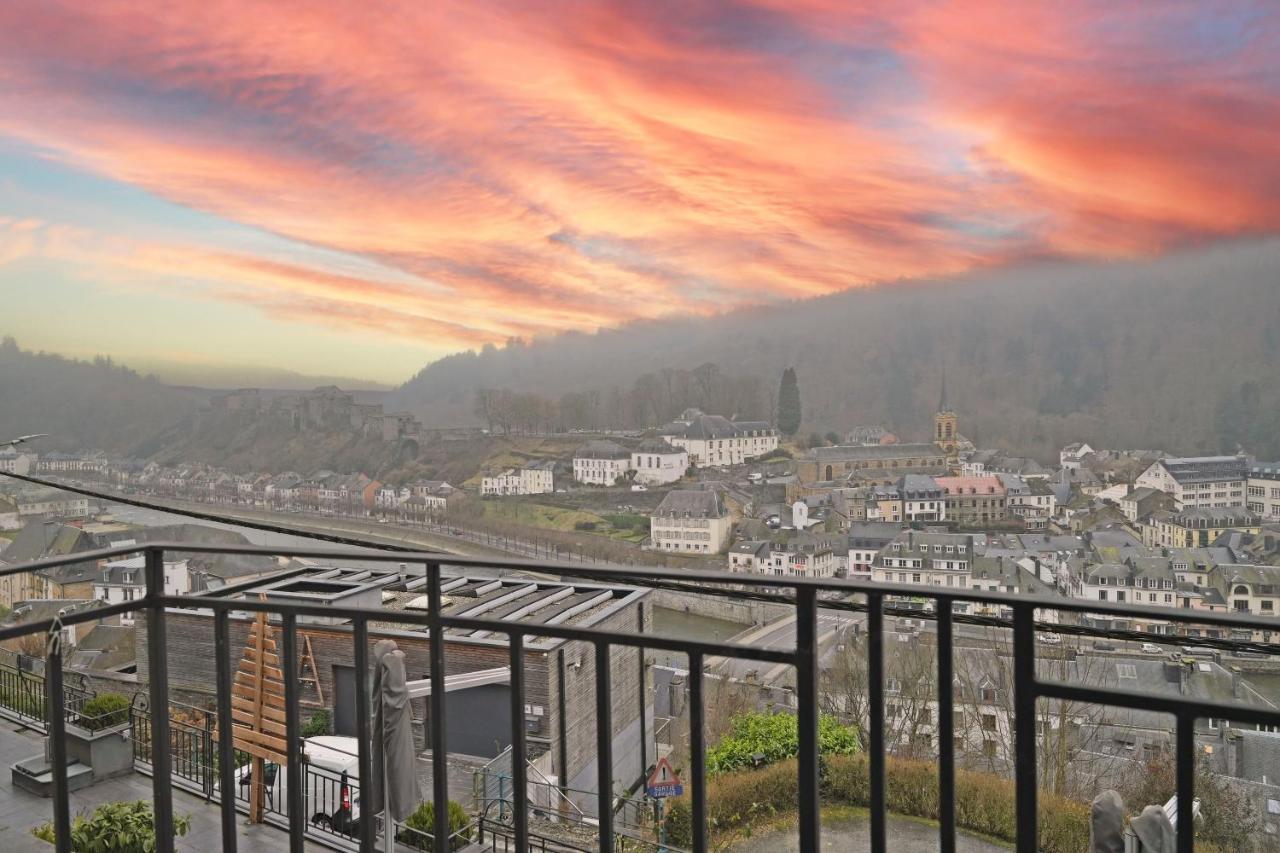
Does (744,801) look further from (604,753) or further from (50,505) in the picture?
(50,505)

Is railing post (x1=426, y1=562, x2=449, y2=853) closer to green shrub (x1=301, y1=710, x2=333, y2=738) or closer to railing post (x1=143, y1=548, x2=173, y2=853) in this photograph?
railing post (x1=143, y1=548, x2=173, y2=853)

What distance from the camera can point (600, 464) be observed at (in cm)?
5356

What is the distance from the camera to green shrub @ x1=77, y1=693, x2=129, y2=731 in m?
7.39

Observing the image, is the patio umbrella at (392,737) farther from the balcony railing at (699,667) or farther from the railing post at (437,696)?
the railing post at (437,696)

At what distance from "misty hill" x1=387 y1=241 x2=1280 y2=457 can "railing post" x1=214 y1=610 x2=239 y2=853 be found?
5098 centimetres

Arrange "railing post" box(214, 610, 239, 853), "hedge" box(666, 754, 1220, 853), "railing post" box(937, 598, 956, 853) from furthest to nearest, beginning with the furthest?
"hedge" box(666, 754, 1220, 853)
"railing post" box(214, 610, 239, 853)
"railing post" box(937, 598, 956, 853)

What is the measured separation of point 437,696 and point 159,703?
81cm

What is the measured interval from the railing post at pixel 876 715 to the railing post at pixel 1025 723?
0.69 ft

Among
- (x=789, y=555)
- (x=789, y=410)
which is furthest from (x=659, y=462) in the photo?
(x=789, y=555)

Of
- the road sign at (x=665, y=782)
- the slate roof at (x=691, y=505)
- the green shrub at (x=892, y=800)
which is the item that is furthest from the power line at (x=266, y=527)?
the slate roof at (x=691, y=505)

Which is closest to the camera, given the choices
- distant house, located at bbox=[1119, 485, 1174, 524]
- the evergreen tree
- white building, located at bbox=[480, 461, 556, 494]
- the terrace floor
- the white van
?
the terrace floor

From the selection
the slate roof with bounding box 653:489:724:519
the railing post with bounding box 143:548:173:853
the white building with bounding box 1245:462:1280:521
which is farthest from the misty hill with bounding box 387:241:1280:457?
the railing post with bounding box 143:548:173:853

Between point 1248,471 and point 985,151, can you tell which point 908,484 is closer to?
point 1248,471

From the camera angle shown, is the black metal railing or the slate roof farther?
the slate roof
